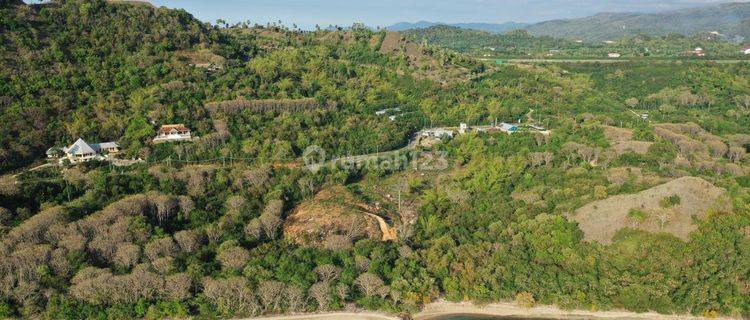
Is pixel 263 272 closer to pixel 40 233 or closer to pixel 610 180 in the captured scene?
pixel 40 233

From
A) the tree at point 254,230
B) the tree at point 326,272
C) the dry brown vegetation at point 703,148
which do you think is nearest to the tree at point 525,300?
the tree at point 326,272

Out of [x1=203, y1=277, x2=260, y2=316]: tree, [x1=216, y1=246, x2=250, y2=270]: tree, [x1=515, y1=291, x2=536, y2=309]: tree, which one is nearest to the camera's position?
[x1=203, y1=277, x2=260, y2=316]: tree

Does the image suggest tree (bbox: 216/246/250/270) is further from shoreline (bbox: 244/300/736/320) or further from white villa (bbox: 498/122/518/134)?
white villa (bbox: 498/122/518/134)

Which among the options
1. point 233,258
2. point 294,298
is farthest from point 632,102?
point 233,258

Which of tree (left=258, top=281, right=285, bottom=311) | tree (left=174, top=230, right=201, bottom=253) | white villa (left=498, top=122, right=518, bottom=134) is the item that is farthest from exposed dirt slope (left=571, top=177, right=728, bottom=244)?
tree (left=174, top=230, right=201, bottom=253)

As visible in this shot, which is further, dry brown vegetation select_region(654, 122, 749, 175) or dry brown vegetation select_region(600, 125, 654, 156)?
dry brown vegetation select_region(600, 125, 654, 156)

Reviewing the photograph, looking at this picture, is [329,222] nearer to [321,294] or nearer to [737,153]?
[321,294]

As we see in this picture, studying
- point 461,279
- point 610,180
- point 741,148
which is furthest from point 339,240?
point 741,148

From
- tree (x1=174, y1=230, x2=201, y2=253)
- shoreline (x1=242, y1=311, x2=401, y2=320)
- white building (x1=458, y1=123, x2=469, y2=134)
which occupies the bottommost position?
shoreline (x1=242, y1=311, x2=401, y2=320)
